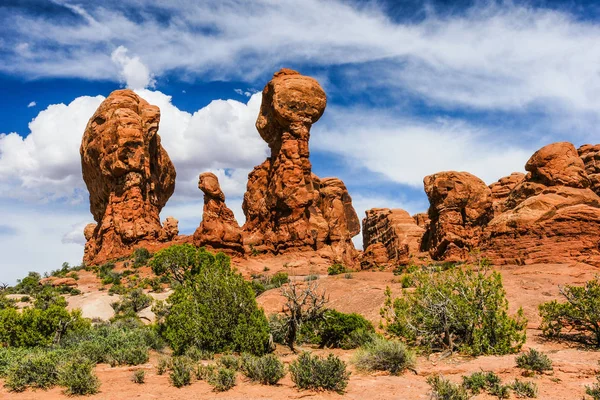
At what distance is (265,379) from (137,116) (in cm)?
4529

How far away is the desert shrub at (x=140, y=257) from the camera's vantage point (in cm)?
4115

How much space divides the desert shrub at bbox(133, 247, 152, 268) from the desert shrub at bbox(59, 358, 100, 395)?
104 ft

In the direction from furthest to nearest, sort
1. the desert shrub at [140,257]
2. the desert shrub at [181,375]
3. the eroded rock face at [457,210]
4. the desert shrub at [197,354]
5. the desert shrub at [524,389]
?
the desert shrub at [140,257] → the eroded rock face at [457,210] → the desert shrub at [197,354] → the desert shrub at [181,375] → the desert shrub at [524,389]

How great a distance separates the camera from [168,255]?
998 inches

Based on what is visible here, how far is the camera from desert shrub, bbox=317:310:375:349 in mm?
16297

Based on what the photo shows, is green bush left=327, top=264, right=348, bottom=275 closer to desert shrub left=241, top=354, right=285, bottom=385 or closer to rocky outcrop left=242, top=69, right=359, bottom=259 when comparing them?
rocky outcrop left=242, top=69, right=359, bottom=259

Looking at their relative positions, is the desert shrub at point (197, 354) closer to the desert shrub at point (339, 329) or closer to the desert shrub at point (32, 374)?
the desert shrub at point (32, 374)

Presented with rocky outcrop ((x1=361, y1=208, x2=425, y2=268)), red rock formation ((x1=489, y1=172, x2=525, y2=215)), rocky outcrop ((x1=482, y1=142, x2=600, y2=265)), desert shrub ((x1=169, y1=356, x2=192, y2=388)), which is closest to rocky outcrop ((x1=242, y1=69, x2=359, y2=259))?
rocky outcrop ((x1=361, y1=208, x2=425, y2=268))

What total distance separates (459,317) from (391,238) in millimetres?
46643

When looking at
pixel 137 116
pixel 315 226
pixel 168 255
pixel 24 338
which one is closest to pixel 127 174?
pixel 137 116

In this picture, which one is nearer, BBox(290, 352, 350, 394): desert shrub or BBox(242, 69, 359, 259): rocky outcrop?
BBox(290, 352, 350, 394): desert shrub

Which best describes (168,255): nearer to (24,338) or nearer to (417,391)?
(24,338)

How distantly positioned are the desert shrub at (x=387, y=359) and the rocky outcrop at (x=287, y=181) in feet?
116

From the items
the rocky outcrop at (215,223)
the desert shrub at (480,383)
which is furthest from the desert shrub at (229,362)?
the rocky outcrop at (215,223)
